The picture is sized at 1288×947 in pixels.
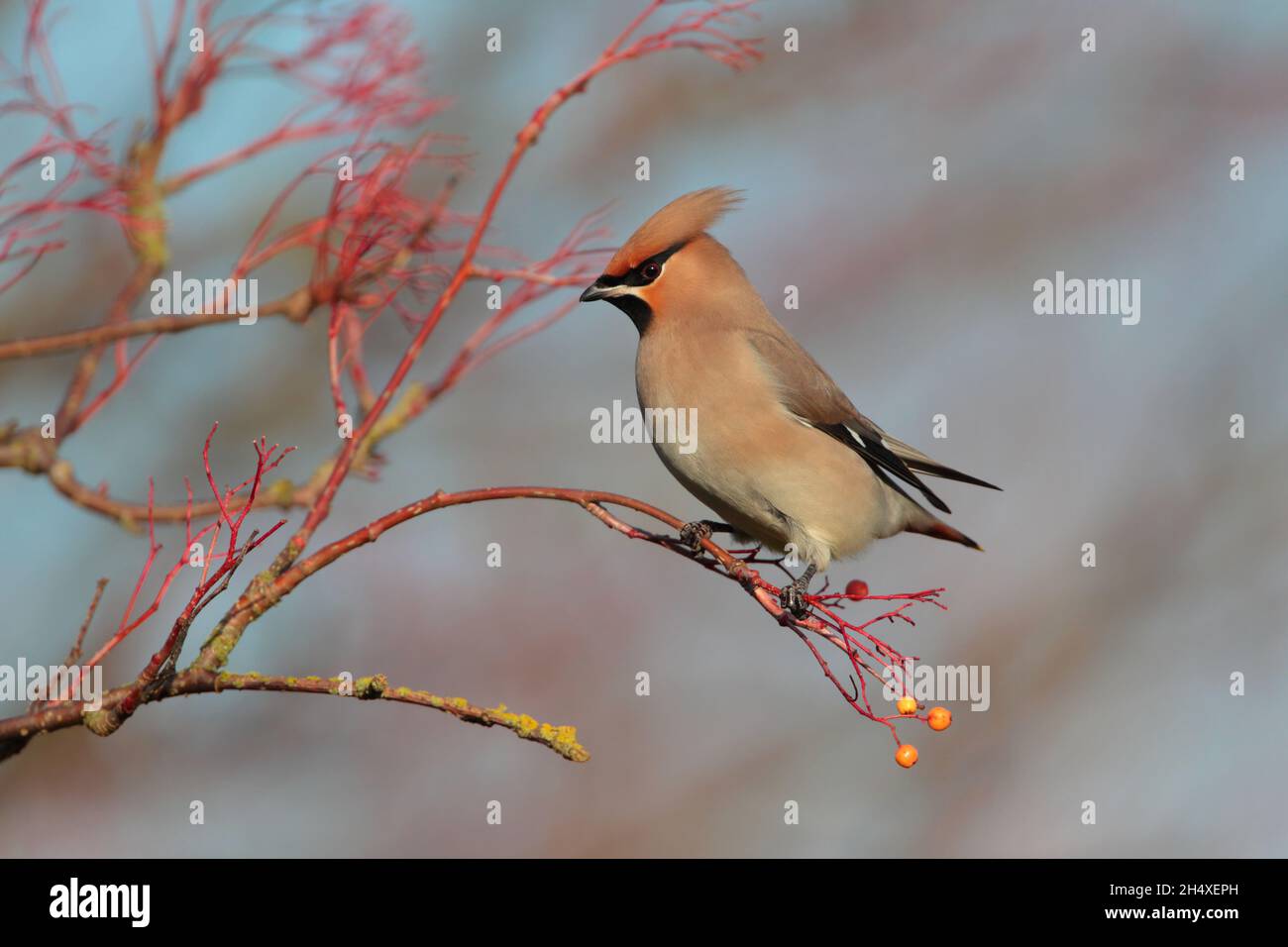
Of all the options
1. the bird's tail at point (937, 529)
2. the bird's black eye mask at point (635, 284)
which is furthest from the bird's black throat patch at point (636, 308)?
the bird's tail at point (937, 529)

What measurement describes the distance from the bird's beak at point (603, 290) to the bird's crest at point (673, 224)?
6 cm

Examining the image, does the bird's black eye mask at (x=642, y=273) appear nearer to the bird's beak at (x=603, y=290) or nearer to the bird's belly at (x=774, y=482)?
the bird's beak at (x=603, y=290)

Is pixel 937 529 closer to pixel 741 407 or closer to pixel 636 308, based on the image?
pixel 741 407

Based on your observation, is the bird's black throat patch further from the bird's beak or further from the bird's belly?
the bird's belly

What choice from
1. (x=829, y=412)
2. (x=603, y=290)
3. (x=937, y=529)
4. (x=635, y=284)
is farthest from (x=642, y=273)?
(x=937, y=529)

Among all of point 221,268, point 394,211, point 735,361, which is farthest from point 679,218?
point 221,268

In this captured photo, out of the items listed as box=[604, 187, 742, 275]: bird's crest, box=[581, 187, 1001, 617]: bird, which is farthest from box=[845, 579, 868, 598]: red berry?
box=[604, 187, 742, 275]: bird's crest

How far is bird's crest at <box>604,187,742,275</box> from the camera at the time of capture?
532cm

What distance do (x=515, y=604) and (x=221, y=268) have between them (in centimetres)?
327

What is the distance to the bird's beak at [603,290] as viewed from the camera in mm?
5387

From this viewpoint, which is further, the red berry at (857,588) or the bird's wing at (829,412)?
the bird's wing at (829,412)

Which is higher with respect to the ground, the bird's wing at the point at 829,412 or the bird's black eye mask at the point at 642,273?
the bird's black eye mask at the point at 642,273

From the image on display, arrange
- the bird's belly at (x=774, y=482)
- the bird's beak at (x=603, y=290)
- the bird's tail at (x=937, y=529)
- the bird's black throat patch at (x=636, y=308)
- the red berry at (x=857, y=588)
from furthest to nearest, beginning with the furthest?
the bird's tail at (x=937, y=529)
the bird's black throat patch at (x=636, y=308)
the bird's beak at (x=603, y=290)
the bird's belly at (x=774, y=482)
the red berry at (x=857, y=588)

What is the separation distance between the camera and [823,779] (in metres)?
10.5
